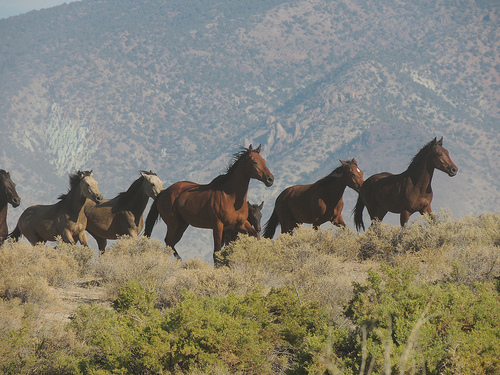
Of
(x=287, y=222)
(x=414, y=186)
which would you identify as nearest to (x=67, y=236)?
(x=287, y=222)

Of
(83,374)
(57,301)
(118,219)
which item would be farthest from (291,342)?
(118,219)

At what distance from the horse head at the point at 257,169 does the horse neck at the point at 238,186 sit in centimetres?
16

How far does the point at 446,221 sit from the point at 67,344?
8866 mm

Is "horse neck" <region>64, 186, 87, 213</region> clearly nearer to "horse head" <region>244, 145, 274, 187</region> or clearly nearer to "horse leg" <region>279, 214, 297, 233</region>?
"horse head" <region>244, 145, 274, 187</region>

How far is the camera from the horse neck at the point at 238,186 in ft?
44.7

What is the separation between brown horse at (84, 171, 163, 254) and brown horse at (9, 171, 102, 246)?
993 mm

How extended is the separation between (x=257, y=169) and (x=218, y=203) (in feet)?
3.24

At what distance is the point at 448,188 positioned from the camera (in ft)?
635

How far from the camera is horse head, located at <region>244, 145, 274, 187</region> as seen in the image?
1343 centimetres

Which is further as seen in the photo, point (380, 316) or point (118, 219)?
point (118, 219)

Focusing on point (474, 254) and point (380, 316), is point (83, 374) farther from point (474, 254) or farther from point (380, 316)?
point (474, 254)

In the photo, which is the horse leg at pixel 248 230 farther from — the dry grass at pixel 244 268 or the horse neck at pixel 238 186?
the dry grass at pixel 244 268

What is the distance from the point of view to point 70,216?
14281 mm

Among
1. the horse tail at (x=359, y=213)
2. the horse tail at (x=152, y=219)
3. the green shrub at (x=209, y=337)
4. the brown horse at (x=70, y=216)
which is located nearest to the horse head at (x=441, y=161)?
the horse tail at (x=359, y=213)
